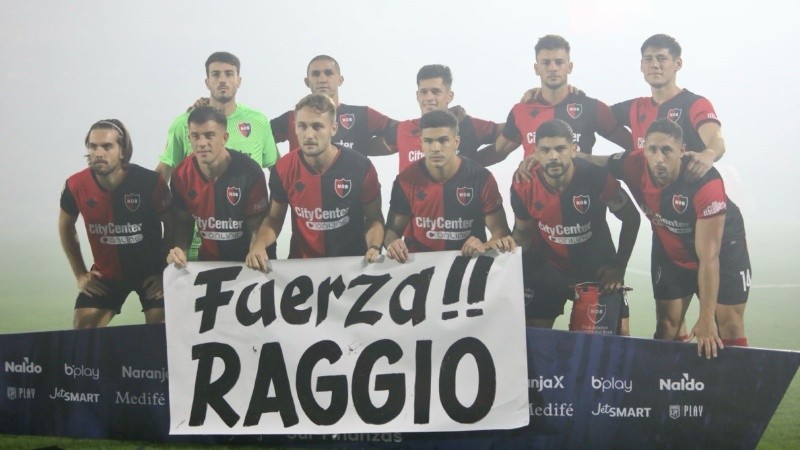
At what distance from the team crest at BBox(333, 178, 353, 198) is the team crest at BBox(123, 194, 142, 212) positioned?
914 mm

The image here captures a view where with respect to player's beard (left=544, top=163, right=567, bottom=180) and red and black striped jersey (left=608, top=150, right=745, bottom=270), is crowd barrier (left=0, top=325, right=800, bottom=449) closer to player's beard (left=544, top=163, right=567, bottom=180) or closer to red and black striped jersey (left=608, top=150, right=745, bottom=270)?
red and black striped jersey (left=608, top=150, right=745, bottom=270)

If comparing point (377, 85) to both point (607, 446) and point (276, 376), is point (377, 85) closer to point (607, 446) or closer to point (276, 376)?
point (276, 376)

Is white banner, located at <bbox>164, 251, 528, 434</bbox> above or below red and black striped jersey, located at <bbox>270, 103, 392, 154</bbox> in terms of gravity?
below

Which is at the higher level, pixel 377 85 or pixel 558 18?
pixel 558 18

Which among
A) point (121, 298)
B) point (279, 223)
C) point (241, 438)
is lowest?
point (241, 438)

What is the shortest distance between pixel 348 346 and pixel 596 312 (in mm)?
1084

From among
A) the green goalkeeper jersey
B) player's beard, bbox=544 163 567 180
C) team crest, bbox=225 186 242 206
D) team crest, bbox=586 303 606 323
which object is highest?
the green goalkeeper jersey

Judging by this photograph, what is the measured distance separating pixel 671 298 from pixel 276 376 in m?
1.75

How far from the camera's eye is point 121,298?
4051mm

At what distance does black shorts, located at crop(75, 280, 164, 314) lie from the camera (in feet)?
13.2

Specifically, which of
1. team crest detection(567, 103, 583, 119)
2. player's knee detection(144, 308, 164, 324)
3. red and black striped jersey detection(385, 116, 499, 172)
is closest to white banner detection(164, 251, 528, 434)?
player's knee detection(144, 308, 164, 324)

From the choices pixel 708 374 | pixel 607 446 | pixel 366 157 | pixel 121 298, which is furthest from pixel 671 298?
pixel 121 298

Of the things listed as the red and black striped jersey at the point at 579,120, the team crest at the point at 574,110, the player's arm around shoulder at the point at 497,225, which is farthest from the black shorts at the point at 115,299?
Result: the team crest at the point at 574,110

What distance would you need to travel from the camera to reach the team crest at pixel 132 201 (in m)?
3.94
